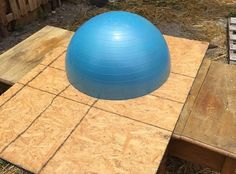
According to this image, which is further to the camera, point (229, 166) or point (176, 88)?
point (176, 88)

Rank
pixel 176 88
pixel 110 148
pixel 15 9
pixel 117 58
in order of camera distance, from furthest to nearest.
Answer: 1. pixel 15 9
2. pixel 176 88
3. pixel 117 58
4. pixel 110 148

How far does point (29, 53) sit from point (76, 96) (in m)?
1.54

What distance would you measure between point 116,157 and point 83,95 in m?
1.01

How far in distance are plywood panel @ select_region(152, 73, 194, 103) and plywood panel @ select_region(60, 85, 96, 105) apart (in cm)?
77

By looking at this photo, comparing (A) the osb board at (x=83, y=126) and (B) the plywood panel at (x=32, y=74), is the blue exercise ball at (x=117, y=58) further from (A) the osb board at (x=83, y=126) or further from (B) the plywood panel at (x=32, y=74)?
(B) the plywood panel at (x=32, y=74)

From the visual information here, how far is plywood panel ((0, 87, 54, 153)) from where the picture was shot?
10.4 ft

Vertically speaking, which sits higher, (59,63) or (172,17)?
(59,63)

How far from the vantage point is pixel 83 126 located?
319 centimetres

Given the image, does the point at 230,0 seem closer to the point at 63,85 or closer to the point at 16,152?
the point at 63,85

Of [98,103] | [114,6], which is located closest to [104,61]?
[98,103]

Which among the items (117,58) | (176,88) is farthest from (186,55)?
(117,58)

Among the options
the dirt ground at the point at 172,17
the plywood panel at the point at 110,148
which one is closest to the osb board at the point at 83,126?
the plywood panel at the point at 110,148

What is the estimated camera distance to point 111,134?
3.09 m

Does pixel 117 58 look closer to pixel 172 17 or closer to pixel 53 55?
pixel 53 55
